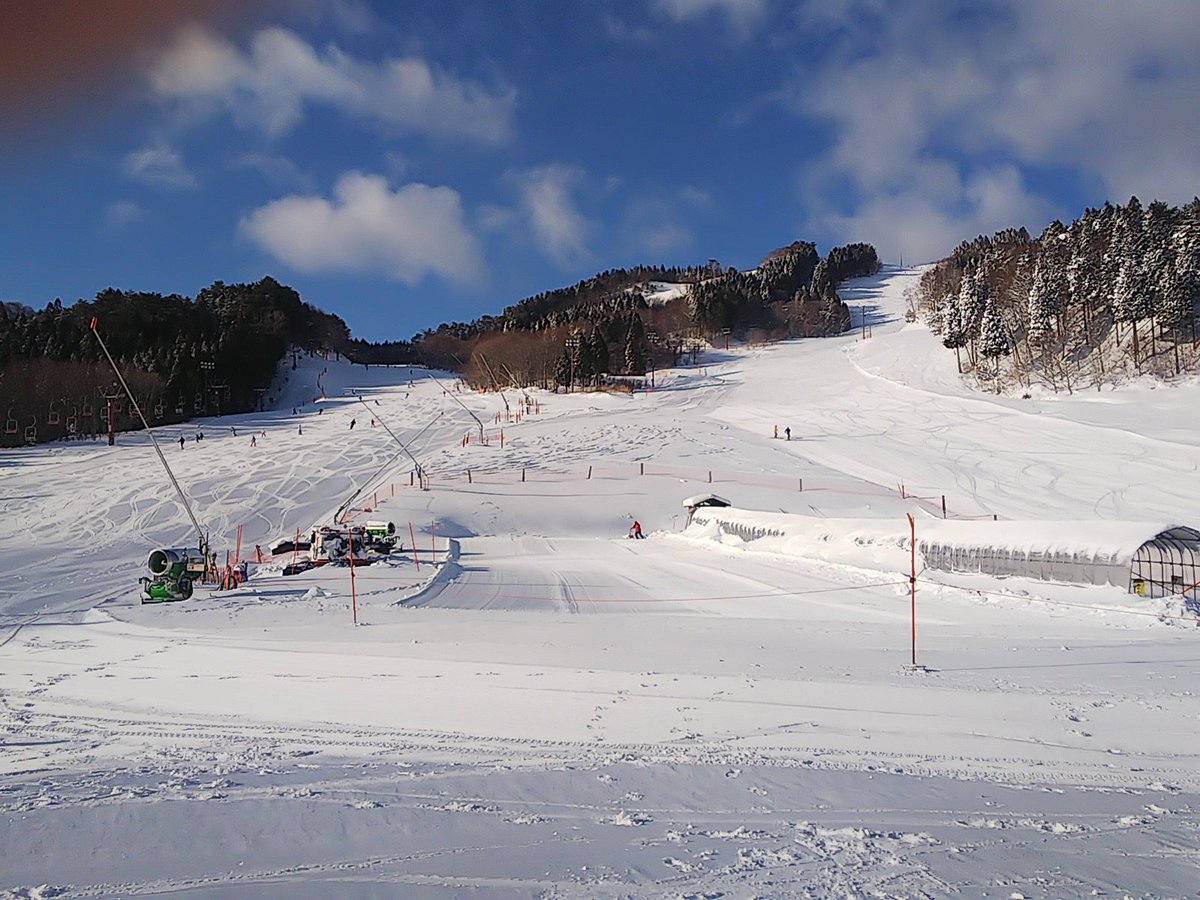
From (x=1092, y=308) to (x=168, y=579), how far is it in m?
74.2

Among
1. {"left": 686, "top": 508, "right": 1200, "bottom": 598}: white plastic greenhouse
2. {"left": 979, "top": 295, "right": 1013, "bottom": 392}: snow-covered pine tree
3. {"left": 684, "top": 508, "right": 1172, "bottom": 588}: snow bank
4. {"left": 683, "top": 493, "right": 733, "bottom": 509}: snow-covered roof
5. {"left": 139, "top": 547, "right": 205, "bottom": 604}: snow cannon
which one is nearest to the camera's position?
{"left": 686, "top": 508, "right": 1200, "bottom": 598}: white plastic greenhouse

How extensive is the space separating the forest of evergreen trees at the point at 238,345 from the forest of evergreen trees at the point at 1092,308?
39348 mm

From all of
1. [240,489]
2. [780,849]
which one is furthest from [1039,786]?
[240,489]

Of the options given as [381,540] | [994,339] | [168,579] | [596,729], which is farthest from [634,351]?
[596,729]

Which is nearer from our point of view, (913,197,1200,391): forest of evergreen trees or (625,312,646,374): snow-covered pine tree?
(913,197,1200,391): forest of evergreen trees

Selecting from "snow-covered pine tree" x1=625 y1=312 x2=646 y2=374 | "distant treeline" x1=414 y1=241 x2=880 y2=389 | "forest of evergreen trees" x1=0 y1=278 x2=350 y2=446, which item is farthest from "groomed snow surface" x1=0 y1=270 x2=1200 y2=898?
"snow-covered pine tree" x1=625 y1=312 x2=646 y2=374

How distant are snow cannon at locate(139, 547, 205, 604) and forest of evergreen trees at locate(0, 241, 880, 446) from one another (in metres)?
57.9

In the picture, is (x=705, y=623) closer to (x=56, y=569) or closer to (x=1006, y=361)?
(x=56, y=569)

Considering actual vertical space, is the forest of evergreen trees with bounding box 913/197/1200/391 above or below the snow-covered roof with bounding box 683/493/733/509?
above

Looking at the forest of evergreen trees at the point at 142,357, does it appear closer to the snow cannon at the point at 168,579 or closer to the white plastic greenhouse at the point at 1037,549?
the snow cannon at the point at 168,579

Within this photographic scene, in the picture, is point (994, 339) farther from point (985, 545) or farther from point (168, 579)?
point (168, 579)

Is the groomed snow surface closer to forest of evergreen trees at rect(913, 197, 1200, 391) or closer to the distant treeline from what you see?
forest of evergreen trees at rect(913, 197, 1200, 391)

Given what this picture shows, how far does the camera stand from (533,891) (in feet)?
A: 12.2

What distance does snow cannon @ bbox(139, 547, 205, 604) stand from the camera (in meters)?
19.3
